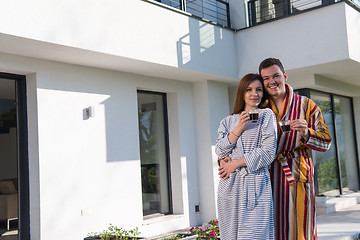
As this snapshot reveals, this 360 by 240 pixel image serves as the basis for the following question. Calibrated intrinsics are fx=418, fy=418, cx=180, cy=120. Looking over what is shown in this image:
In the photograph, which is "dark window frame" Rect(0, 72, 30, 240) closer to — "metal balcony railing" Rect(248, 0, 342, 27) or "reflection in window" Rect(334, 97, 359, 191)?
"metal balcony railing" Rect(248, 0, 342, 27)

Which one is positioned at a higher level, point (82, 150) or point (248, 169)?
point (82, 150)

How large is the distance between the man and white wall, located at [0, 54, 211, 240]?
10.8 feet

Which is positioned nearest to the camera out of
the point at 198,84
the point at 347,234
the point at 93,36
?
the point at 93,36

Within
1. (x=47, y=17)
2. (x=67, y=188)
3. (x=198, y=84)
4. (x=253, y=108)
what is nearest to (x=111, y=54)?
(x=47, y=17)

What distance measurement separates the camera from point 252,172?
210 centimetres

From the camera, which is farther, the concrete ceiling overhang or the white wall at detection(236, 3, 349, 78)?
the white wall at detection(236, 3, 349, 78)

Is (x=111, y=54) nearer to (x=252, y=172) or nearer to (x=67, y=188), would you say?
(x=67, y=188)

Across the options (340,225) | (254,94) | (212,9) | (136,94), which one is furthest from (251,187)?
(212,9)

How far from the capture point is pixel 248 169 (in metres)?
2.10

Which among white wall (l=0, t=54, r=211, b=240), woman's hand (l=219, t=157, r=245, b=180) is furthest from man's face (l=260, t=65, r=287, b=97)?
white wall (l=0, t=54, r=211, b=240)

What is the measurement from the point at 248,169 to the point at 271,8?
221 inches

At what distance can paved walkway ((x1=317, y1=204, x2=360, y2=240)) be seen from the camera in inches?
197

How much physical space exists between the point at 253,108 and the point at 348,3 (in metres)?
4.60

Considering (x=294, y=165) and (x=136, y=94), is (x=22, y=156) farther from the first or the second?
(x=294, y=165)
